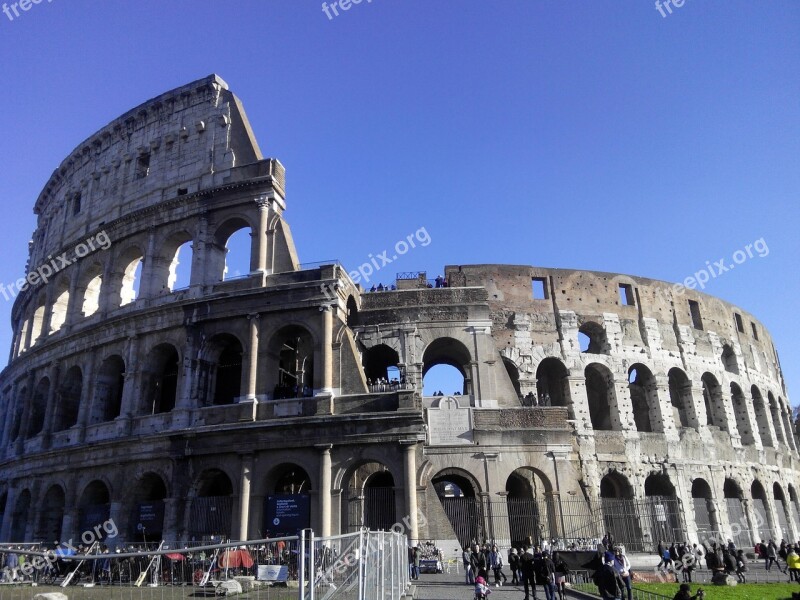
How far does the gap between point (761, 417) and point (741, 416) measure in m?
1.91

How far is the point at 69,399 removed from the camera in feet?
79.2

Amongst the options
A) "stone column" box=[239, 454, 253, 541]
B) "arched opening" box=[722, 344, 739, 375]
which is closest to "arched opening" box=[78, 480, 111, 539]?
"stone column" box=[239, 454, 253, 541]

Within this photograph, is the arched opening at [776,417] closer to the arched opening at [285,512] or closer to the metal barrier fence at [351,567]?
the arched opening at [285,512]

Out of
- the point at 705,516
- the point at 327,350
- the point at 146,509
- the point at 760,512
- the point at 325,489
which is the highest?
the point at 327,350

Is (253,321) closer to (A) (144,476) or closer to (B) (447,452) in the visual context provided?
(A) (144,476)

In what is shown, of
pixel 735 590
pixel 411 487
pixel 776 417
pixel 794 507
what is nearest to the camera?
pixel 735 590

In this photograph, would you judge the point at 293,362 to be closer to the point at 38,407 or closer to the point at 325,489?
the point at 325,489

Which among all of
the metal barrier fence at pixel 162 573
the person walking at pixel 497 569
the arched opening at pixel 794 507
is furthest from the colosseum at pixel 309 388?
the metal barrier fence at pixel 162 573

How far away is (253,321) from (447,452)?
7.90 metres

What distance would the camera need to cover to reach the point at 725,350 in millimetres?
29922

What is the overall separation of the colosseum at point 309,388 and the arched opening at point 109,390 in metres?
0.08

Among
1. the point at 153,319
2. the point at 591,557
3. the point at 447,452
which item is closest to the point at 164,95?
the point at 153,319

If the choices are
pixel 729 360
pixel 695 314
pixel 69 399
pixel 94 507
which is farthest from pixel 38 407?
pixel 729 360

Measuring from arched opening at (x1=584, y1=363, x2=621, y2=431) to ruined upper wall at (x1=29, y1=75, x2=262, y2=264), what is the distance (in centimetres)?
1655
